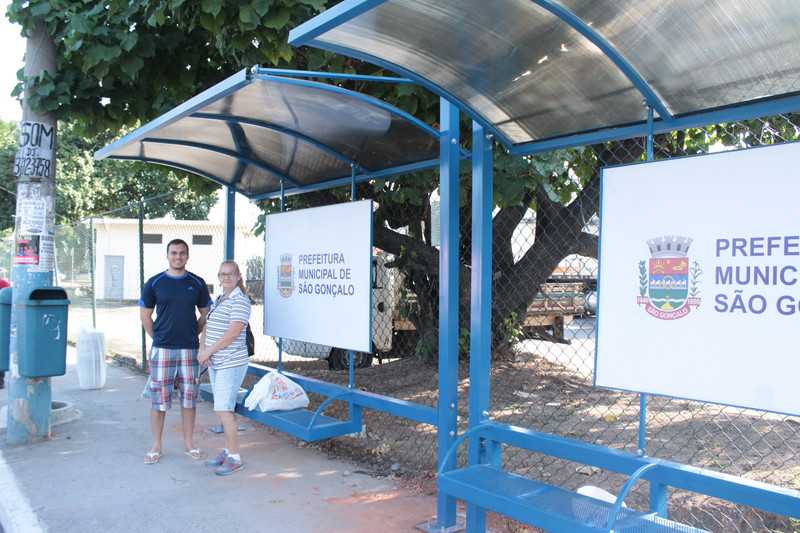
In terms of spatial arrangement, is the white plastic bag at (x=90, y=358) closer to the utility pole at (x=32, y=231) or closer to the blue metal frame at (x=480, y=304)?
the utility pole at (x=32, y=231)

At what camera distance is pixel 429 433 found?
627 cm

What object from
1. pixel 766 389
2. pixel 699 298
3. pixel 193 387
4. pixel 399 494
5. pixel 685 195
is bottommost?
pixel 399 494

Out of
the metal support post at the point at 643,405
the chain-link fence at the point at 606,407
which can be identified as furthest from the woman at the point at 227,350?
the metal support post at the point at 643,405

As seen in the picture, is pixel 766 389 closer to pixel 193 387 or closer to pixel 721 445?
pixel 721 445

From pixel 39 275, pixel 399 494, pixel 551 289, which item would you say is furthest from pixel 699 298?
pixel 551 289

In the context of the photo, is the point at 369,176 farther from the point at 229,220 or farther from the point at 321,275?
the point at 229,220

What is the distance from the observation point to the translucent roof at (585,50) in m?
2.72

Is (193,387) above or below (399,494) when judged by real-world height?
above

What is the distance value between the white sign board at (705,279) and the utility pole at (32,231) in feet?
16.9

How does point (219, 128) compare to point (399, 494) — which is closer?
point (399, 494)

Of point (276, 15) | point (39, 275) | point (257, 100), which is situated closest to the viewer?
point (257, 100)

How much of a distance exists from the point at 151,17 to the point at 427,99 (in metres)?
2.27

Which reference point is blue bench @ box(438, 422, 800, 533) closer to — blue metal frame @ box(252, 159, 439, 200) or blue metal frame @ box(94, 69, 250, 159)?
blue metal frame @ box(252, 159, 439, 200)

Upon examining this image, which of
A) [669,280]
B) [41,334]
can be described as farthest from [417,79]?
[41,334]
